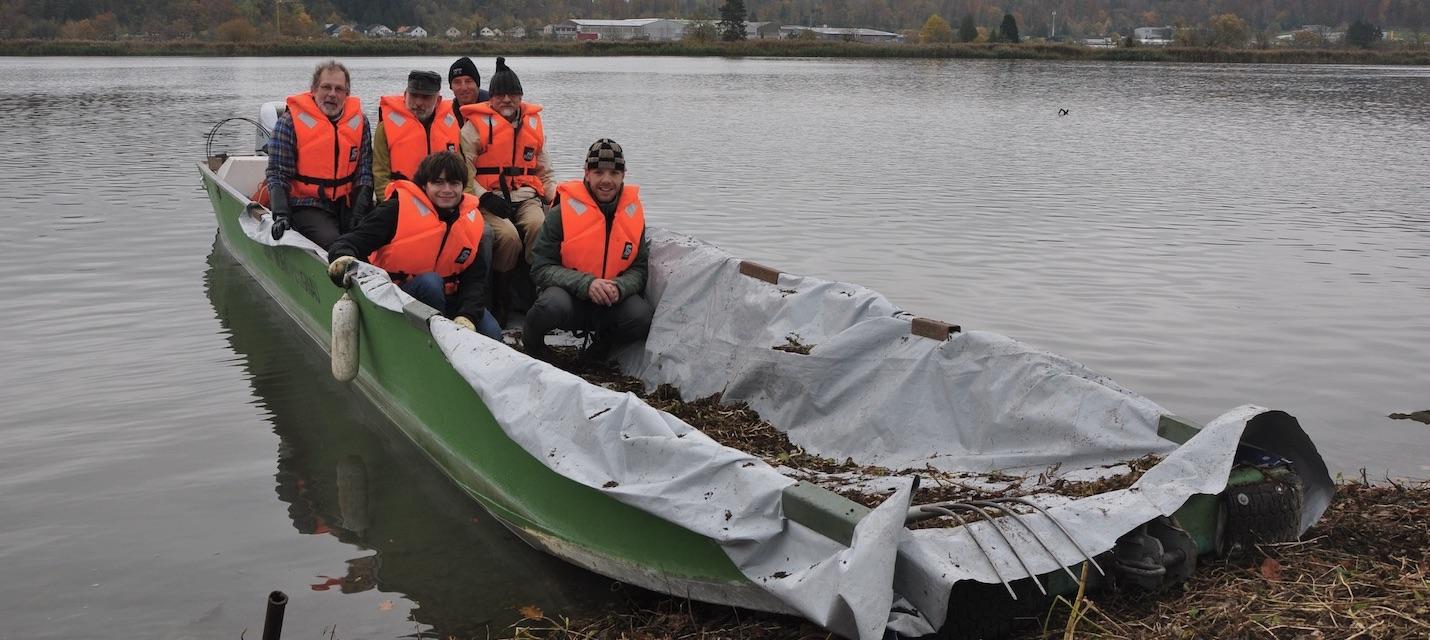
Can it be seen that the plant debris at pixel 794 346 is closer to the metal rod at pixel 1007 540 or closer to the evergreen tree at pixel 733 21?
the metal rod at pixel 1007 540

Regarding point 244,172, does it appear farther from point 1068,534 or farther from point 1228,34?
point 1228,34

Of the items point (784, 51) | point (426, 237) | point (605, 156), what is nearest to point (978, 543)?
point (605, 156)

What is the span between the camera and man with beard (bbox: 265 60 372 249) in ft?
22.6

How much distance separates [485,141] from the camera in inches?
277

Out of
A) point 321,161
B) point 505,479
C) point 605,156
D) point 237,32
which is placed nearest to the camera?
point 505,479

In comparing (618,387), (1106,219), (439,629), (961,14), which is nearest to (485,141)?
(618,387)

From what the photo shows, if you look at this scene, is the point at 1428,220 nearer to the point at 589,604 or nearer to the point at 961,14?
the point at 589,604

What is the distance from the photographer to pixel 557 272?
582cm

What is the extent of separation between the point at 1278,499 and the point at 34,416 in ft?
18.6

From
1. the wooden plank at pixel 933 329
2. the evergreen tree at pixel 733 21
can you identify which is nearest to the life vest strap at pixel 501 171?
the wooden plank at pixel 933 329

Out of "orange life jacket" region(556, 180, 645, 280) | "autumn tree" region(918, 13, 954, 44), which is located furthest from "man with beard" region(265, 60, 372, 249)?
"autumn tree" region(918, 13, 954, 44)

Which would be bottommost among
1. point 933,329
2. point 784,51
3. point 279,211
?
point 933,329

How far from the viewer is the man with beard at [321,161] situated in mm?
6895

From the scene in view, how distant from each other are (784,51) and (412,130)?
65.6 meters
